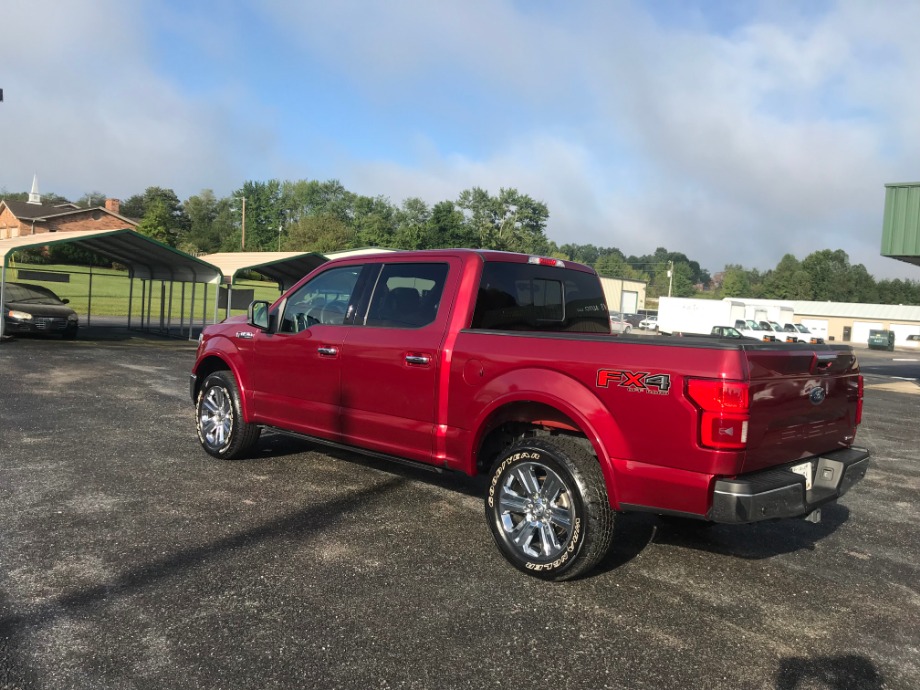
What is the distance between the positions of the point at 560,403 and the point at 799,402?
130 cm

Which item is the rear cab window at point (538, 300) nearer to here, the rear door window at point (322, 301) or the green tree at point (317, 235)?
the rear door window at point (322, 301)

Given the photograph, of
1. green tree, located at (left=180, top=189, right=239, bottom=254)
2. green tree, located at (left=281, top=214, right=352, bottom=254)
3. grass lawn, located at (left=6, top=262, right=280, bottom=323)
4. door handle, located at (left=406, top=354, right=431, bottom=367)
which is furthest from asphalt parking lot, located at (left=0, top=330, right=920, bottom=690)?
green tree, located at (left=180, top=189, right=239, bottom=254)

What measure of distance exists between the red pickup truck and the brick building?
249 feet

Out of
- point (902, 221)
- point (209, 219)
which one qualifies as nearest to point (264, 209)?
point (209, 219)

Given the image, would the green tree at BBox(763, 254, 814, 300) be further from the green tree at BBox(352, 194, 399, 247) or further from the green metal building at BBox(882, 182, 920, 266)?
the green metal building at BBox(882, 182, 920, 266)

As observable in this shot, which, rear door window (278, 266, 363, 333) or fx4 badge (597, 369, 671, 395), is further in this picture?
rear door window (278, 266, 363, 333)

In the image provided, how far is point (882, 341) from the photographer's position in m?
58.2

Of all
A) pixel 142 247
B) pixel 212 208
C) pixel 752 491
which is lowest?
pixel 752 491

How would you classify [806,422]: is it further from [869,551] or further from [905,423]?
[905,423]

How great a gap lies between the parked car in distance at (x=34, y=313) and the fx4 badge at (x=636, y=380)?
18.1 meters

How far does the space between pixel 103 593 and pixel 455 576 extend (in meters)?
1.88

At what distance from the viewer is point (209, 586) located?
3.89 metres

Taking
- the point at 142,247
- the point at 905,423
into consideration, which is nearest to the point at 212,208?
the point at 142,247

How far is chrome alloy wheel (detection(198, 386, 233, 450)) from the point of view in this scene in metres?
6.64
